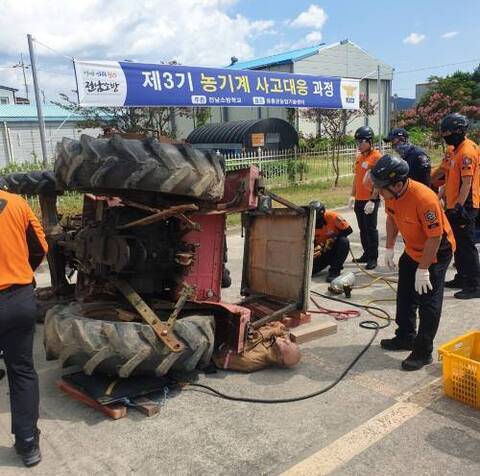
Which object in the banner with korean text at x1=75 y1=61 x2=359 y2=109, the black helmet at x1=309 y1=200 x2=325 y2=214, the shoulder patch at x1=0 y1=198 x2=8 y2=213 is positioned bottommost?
→ the black helmet at x1=309 y1=200 x2=325 y2=214

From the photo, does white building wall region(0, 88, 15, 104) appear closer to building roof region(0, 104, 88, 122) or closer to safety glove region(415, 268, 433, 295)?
building roof region(0, 104, 88, 122)

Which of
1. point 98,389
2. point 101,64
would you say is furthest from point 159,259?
point 101,64

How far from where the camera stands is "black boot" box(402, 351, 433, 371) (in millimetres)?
3994

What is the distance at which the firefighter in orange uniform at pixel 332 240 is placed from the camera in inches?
260

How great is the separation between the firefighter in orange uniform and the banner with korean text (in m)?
5.88

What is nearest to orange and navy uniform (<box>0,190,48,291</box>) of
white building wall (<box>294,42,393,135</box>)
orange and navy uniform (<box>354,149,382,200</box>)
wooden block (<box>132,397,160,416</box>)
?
wooden block (<box>132,397,160,416</box>)

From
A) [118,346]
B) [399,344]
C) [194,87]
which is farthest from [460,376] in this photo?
[194,87]

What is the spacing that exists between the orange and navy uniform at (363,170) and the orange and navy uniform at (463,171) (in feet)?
4.18

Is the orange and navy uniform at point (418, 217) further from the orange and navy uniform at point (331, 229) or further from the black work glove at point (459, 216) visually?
the orange and navy uniform at point (331, 229)

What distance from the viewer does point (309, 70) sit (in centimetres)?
3256

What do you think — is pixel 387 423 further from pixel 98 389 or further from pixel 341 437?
pixel 98 389

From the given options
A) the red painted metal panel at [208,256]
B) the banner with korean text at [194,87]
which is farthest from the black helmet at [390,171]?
the banner with korean text at [194,87]

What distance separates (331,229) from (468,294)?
182 cm

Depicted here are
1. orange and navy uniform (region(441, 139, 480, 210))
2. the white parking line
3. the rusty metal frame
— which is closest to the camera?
the white parking line
